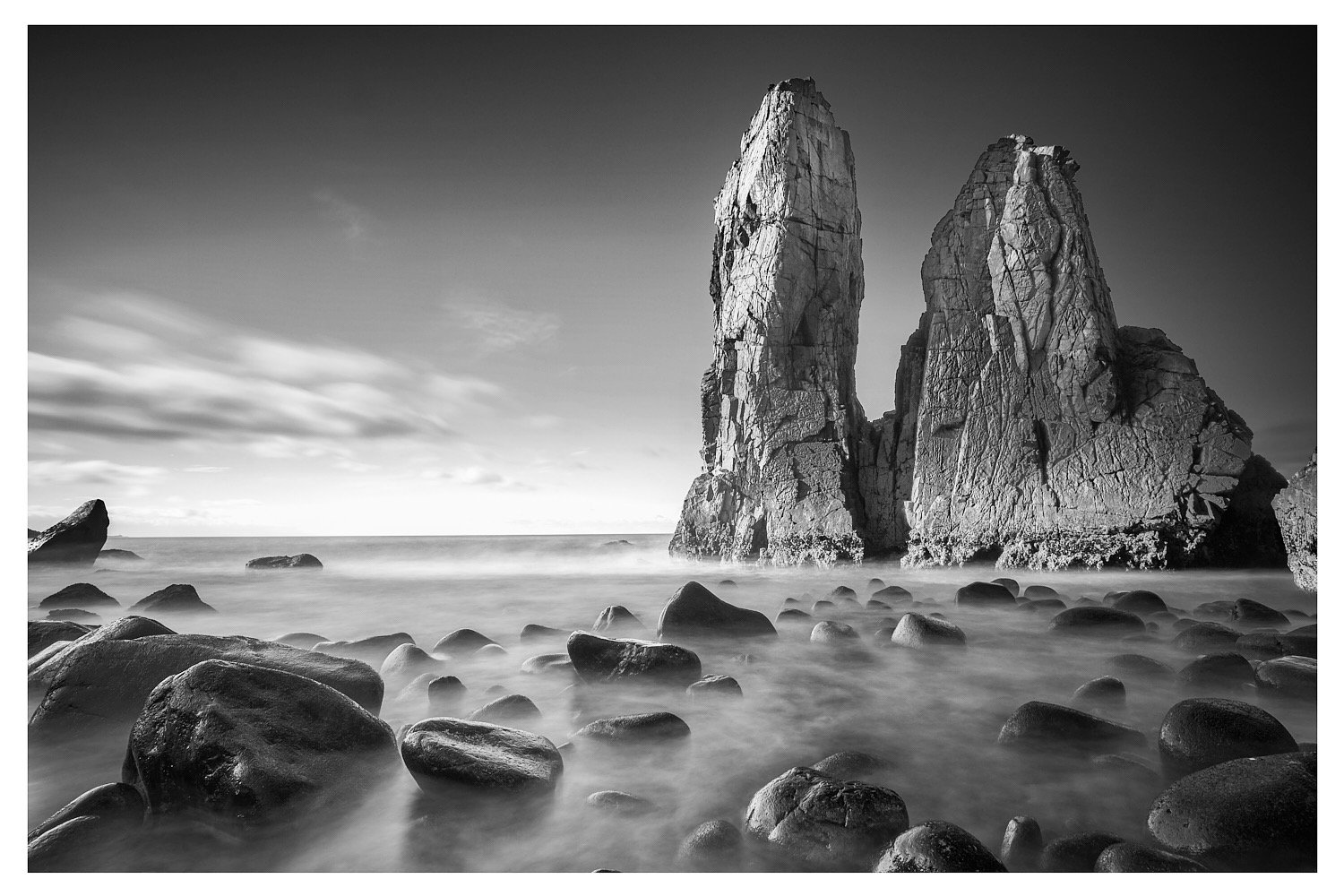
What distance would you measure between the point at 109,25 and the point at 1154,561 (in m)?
19.2

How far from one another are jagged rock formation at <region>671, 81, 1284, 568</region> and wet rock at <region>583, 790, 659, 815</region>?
16379 millimetres

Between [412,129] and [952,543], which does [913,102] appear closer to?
[412,129]

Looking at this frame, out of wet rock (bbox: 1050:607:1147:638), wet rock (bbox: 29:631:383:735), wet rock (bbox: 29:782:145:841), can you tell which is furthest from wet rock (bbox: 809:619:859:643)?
wet rock (bbox: 29:782:145:841)

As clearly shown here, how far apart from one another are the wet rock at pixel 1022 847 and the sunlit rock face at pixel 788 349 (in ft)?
58.3

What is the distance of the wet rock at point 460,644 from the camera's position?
5617mm

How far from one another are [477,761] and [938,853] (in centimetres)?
191

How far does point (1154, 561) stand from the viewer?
14.2 m

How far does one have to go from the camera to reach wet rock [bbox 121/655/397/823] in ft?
7.99

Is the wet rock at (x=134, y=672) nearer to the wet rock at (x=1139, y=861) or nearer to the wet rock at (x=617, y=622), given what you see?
the wet rock at (x=617, y=622)

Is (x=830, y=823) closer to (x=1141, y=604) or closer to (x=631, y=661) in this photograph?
(x=631, y=661)

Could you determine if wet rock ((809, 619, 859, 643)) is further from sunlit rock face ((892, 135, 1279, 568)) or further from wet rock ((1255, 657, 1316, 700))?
sunlit rock face ((892, 135, 1279, 568))

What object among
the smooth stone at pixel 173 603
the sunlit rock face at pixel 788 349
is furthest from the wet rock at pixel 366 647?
the sunlit rock face at pixel 788 349

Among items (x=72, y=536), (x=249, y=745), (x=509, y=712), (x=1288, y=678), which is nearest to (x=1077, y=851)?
(x=509, y=712)
